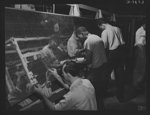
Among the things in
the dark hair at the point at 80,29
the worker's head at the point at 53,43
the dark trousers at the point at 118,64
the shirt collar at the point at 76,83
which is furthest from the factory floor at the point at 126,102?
the worker's head at the point at 53,43

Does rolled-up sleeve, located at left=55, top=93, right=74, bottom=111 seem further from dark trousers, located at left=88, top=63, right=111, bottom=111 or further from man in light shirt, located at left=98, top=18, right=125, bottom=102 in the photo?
man in light shirt, located at left=98, top=18, right=125, bottom=102

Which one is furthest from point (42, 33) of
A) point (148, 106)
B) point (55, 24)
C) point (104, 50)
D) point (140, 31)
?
point (148, 106)

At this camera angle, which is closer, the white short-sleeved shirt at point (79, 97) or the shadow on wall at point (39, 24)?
the shadow on wall at point (39, 24)

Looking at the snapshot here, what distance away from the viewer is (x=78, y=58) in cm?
496

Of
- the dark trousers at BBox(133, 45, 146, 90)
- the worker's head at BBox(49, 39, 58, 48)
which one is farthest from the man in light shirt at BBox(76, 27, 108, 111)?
the dark trousers at BBox(133, 45, 146, 90)

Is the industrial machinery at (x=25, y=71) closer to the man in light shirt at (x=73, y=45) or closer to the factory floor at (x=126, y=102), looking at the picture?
the man in light shirt at (x=73, y=45)

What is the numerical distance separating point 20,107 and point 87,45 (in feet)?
4.84

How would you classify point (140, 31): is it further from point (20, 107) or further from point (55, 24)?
point (20, 107)

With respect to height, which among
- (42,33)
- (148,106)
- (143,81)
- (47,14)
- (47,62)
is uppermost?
(47,14)

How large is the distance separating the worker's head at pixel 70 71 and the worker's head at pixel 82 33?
0.43m

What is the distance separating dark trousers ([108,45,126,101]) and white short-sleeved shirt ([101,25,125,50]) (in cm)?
8

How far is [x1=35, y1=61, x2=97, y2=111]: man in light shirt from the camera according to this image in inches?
188

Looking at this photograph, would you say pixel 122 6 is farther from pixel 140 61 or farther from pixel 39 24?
pixel 39 24

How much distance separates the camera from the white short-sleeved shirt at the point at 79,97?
477 centimetres
